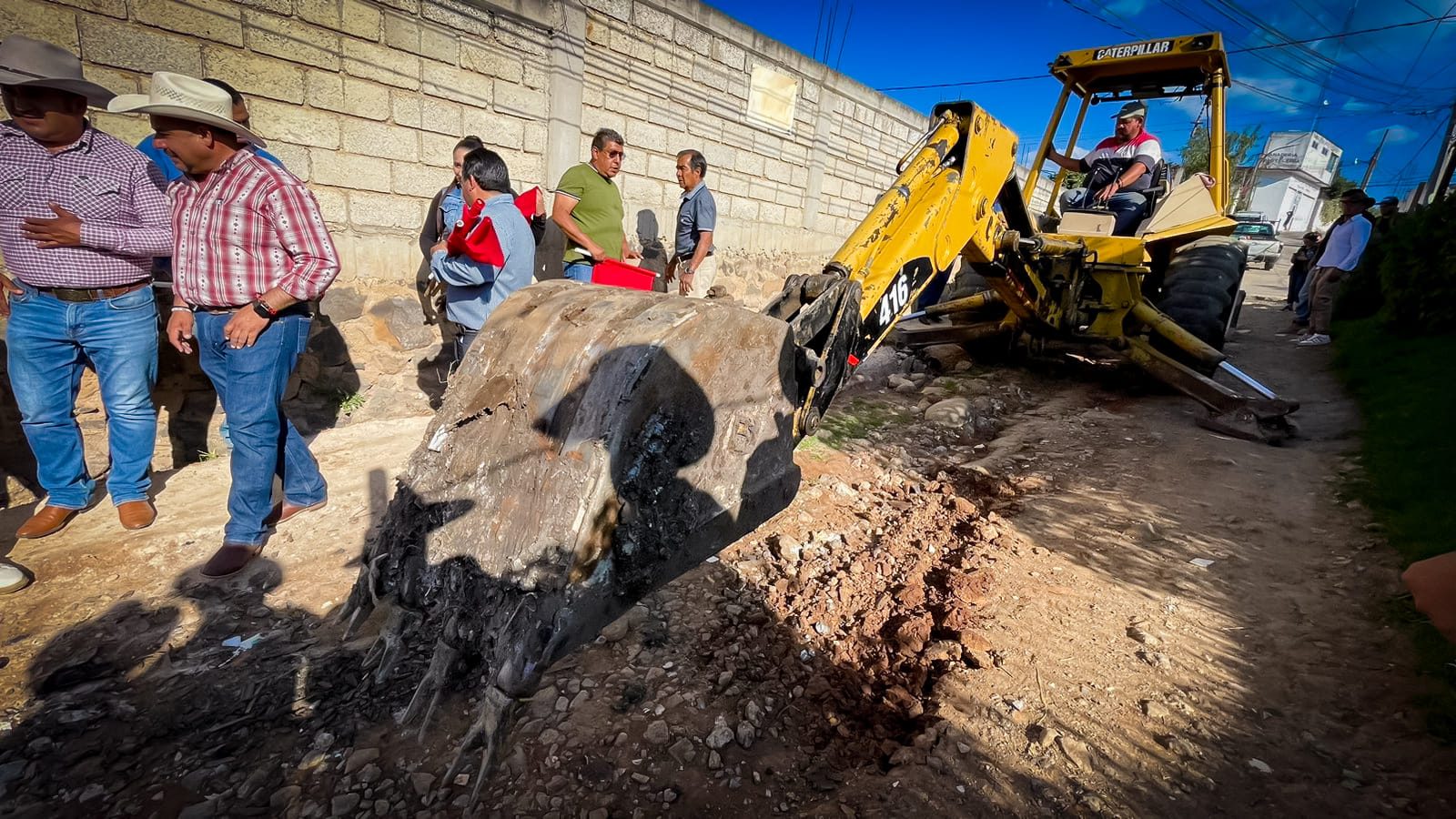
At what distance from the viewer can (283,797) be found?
160 centimetres

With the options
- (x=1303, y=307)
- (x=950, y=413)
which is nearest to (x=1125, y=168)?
(x=950, y=413)

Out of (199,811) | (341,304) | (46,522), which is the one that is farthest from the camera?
(341,304)

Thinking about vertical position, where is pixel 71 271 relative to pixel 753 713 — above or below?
above

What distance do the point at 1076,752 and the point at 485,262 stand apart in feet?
10.6

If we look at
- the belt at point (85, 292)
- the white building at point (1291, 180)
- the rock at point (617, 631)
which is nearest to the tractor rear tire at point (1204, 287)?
the rock at point (617, 631)

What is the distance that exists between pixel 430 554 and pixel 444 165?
3714 millimetres

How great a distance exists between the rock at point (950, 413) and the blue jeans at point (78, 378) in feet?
14.7

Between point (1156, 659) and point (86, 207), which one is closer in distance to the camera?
point (1156, 659)

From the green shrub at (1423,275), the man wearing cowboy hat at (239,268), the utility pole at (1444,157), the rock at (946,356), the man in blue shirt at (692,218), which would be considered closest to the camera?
the man wearing cowboy hat at (239,268)

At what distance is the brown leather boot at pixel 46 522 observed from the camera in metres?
2.78

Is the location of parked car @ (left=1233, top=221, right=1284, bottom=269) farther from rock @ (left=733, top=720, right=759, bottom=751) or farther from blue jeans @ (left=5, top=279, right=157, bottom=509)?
blue jeans @ (left=5, top=279, right=157, bottom=509)

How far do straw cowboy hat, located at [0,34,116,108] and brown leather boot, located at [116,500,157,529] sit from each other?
1.72 m

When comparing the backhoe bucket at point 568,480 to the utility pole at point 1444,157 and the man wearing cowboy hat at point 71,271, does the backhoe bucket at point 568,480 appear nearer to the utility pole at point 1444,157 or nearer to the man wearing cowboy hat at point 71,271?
the man wearing cowboy hat at point 71,271

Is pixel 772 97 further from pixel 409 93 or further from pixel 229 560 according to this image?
pixel 229 560
